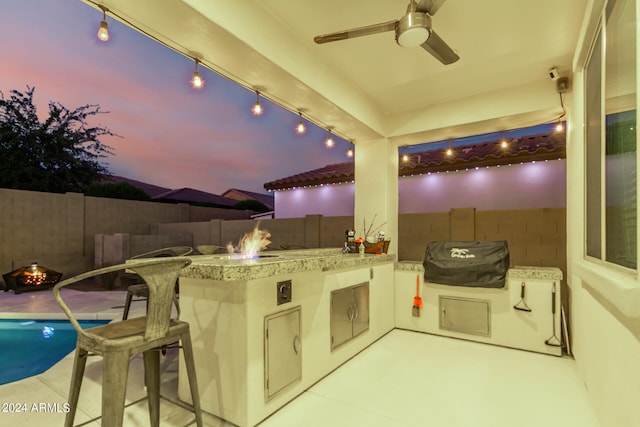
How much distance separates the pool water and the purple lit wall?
227 inches

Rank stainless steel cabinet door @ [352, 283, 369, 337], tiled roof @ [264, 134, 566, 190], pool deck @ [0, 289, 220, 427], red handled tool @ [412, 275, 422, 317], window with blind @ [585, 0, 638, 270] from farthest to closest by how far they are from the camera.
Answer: tiled roof @ [264, 134, 566, 190] → red handled tool @ [412, 275, 422, 317] → stainless steel cabinet door @ [352, 283, 369, 337] → pool deck @ [0, 289, 220, 427] → window with blind @ [585, 0, 638, 270]

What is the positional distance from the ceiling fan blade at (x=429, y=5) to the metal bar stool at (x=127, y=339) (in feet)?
6.79

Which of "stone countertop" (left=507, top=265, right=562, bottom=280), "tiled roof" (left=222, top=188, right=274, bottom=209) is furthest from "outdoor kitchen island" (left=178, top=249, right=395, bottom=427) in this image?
"tiled roof" (left=222, top=188, right=274, bottom=209)

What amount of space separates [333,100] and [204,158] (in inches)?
802

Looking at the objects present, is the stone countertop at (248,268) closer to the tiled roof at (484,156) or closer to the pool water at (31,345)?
the pool water at (31,345)

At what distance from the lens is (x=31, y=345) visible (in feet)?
13.1

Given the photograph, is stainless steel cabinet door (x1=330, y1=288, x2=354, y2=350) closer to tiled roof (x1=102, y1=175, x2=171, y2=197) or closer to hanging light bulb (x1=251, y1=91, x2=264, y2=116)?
hanging light bulb (x1=251, y1=91, x2=264, y2=116)

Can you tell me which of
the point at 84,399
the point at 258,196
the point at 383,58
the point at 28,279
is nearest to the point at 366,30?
the point at 383,58

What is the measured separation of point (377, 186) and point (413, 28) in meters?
2.49

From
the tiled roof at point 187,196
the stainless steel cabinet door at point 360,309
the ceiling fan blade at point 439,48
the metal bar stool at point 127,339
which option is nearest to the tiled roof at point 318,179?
the stainless steel cabinet door at point 360,309

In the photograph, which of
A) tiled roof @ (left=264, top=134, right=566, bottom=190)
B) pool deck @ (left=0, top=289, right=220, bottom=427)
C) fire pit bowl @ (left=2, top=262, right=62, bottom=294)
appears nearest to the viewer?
pool deck @ (left=0, top=289, right=220, bottom=427)

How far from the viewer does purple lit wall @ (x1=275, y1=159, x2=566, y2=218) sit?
5523mm

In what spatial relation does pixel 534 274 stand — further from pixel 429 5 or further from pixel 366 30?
pixel 366 30

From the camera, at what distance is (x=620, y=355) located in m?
1.52
